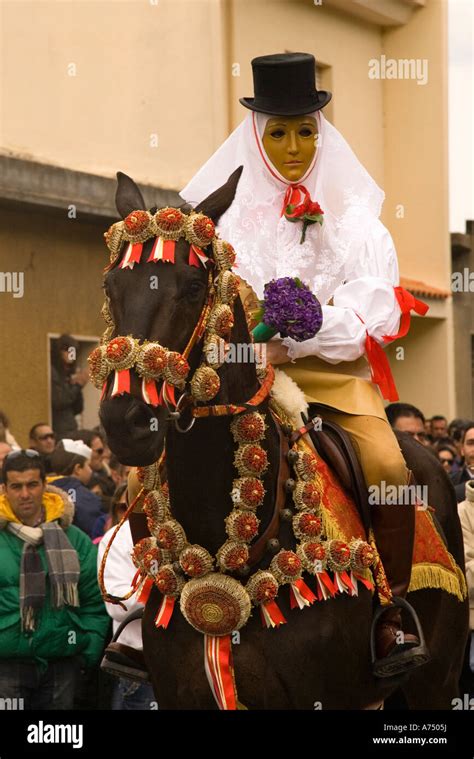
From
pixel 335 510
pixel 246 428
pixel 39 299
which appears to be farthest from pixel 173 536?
pixel 39 299

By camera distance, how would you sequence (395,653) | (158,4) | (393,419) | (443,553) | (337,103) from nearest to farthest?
(395,653)
(443,553)
(393,419)
(158,4)
(337,103)

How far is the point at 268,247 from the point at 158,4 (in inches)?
421

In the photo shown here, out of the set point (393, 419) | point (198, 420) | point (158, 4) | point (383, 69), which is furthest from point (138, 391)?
point (383, 69)

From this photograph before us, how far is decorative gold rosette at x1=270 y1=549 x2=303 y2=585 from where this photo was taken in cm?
561

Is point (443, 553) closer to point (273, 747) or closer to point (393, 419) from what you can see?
point (273, 747)

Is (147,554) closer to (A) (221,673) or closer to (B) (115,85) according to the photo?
(A) (221,673)

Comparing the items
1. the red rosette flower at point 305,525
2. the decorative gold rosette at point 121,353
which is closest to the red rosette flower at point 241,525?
the red rosette flower at point 305,525

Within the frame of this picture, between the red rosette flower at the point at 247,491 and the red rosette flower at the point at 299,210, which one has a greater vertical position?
the red rosette flower at the point at 299,210

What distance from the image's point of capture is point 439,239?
23016 mm

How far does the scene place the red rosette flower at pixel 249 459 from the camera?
18.1ft

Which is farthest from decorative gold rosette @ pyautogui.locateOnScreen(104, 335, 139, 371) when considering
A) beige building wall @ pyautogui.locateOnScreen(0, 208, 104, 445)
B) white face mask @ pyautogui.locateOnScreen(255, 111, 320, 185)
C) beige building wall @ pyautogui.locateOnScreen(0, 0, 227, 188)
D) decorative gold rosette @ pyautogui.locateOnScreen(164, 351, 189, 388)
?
beige building wall @ pyautogui.locateOnScreen(0, 0, 227, 188)

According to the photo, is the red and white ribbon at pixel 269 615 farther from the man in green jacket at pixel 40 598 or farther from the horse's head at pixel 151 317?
the man in green jacket at pixel 40 598

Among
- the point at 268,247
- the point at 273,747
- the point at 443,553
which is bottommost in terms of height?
the point at 273,747

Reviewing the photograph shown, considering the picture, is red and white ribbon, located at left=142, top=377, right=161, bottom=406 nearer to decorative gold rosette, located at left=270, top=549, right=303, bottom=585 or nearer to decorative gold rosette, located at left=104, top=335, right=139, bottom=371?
decorative gold rosette, located at left=104, top=335, right=139, bottom=371
